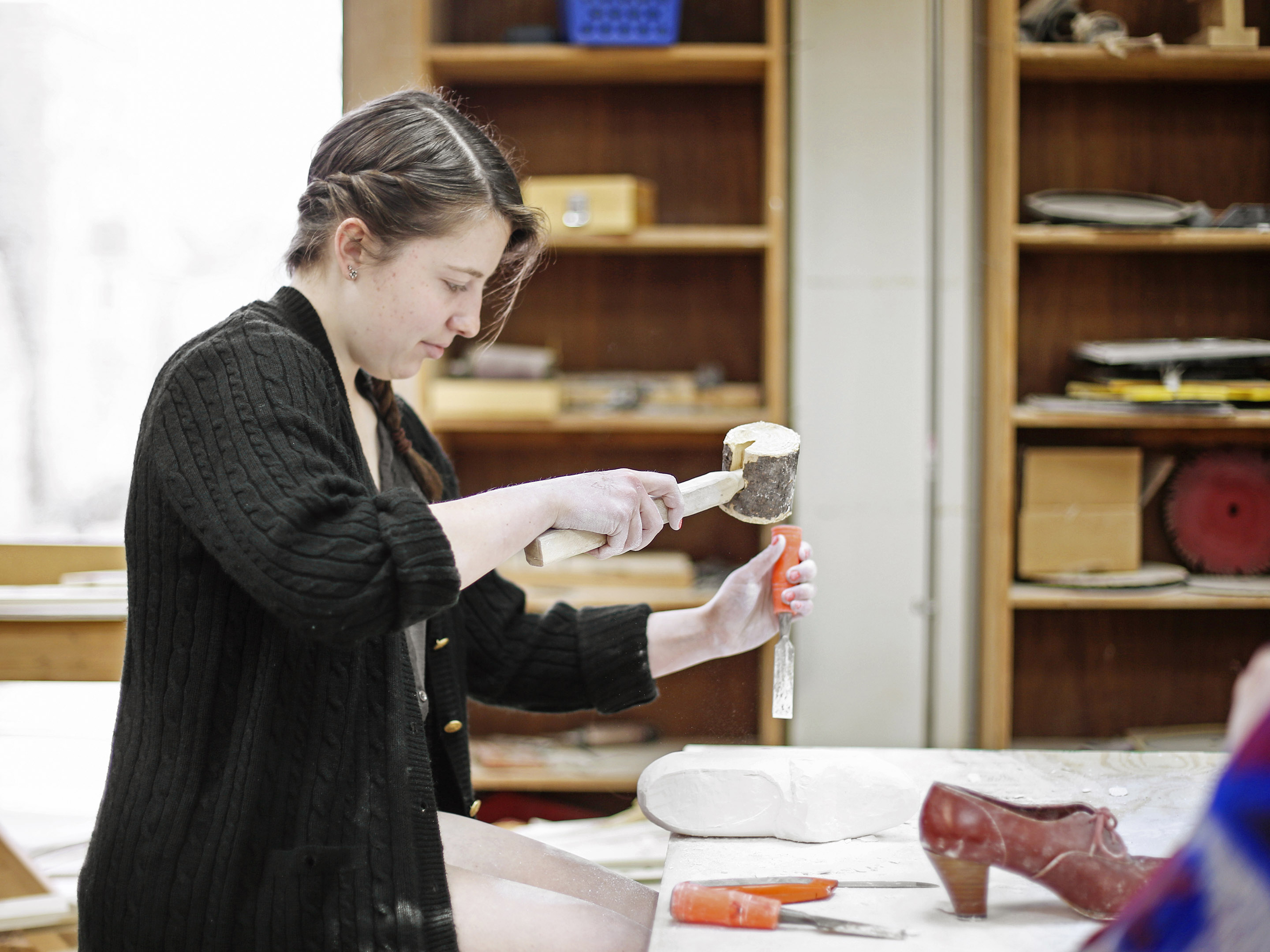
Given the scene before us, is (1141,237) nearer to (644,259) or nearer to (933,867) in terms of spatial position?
(644,259)

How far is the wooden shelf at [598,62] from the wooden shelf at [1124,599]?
143 centimetres

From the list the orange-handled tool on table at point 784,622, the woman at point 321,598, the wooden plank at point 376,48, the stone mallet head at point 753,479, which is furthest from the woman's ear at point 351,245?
the wooden plank at point 376,48

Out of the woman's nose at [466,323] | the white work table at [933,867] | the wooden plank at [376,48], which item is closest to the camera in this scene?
the white work table at [933,867]

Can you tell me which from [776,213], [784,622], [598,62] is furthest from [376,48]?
[784,622]

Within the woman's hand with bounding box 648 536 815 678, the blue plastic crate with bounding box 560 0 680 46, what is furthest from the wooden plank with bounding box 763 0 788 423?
the woman's hand with bounding box 648 536 815 678

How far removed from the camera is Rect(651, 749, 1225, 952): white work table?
80 cm

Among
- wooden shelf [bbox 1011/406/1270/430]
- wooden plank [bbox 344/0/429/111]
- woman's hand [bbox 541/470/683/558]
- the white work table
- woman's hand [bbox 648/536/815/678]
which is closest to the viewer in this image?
the white work table

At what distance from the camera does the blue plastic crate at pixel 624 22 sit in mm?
2301

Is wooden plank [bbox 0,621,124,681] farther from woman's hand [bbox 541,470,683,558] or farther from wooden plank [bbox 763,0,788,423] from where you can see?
wooden plank [bbox 763,0,788,423]

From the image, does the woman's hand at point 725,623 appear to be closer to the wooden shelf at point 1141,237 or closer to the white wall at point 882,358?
the white wall at point 882,358

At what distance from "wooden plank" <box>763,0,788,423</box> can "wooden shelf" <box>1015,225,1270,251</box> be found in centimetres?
56

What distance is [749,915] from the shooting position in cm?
83

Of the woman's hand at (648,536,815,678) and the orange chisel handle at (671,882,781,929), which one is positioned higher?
the woman's hand at (648,536,815,678)

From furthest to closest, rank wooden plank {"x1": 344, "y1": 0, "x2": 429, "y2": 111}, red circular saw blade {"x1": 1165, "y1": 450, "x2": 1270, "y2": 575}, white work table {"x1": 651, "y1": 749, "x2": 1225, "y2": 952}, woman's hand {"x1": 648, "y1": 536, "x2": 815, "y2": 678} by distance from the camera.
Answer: red circular saw blade {"x1": 1165, "y1": 450, "x2": 1270, "y2": 575}, wooden plank {"x1": 344, "y1": 0, "x2": 429, "y2": 111}, woman's hand {"x1": 648, "y1": 536, "x2": 815, "y2": 678}, white work table {"x1": 651, "y1": 749, "x2": 1225, "y2": 952}
